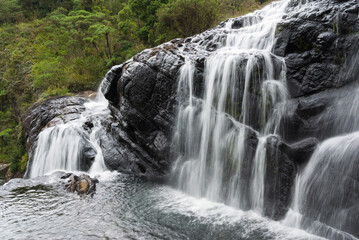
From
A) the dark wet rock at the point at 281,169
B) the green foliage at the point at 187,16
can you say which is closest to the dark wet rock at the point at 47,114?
the green foliage at the point at 187,16

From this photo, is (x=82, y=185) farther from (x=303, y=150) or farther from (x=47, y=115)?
(x=47, y=115)

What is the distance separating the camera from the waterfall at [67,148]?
11.8 m

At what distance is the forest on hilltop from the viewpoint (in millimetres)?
16203

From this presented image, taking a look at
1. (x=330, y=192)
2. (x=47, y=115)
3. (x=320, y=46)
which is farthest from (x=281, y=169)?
(x=47, y=115)

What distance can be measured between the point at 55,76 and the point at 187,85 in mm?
13949

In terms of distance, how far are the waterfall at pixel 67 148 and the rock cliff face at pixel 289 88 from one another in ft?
3.90

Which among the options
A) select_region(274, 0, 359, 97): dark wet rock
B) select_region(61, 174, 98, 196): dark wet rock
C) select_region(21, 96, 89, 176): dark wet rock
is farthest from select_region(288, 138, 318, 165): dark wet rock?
select_region(21, 96, 89, 176): dark wet rock

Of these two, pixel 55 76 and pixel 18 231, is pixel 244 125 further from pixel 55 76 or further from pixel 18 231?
pixel 55 76

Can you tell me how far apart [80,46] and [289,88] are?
22.2 metres

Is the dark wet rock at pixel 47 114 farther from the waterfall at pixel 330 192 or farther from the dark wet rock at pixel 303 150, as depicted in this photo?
the waterfall at pixel 330 192

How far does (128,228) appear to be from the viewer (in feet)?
20.9

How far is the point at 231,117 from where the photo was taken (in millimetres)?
8070

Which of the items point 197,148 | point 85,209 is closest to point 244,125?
point 197,148

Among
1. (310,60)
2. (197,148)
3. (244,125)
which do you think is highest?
(310,60)
